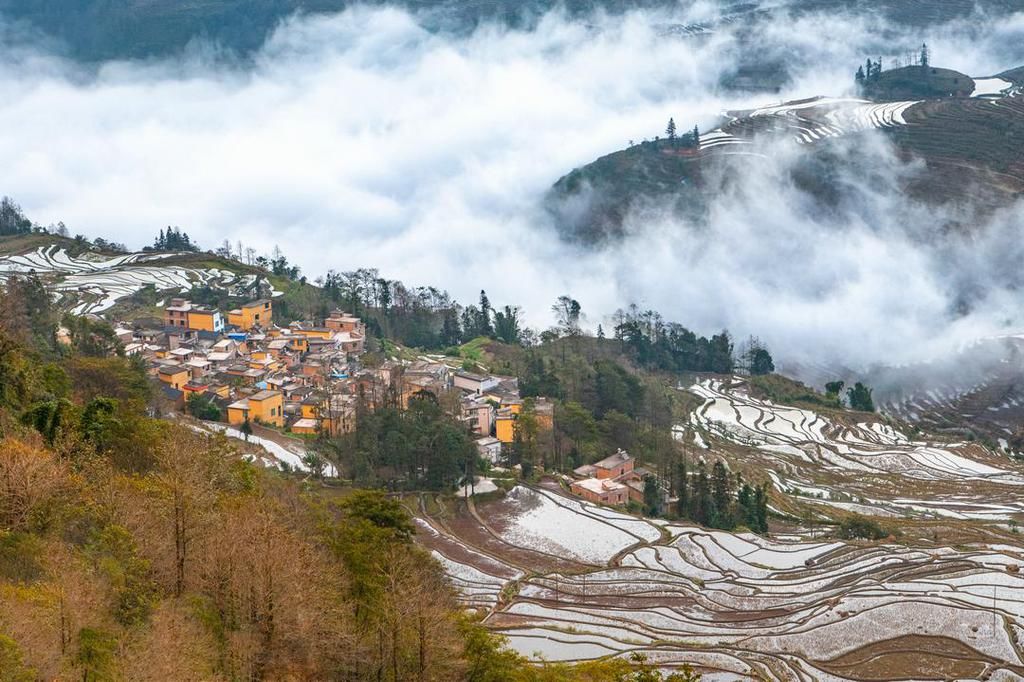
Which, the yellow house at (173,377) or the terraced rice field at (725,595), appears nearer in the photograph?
the terraced rice field at (725,595)

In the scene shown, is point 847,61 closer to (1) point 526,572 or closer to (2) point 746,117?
(2) point 746,117

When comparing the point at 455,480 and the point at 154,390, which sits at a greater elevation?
the point at 154,390

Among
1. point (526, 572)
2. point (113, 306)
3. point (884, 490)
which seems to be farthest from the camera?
point (113, 306)

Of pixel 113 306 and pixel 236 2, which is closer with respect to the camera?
pixel 113 306

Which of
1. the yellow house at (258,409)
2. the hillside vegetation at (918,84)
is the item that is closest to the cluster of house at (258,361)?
the yellow house at (258,409)

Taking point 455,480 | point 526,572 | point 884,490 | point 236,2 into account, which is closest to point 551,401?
point 455,480

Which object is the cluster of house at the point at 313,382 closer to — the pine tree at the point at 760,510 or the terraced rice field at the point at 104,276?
the pine tree at the point at 760,510

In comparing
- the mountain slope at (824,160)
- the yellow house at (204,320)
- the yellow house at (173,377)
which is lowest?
the yellow house at (173,377)
